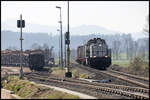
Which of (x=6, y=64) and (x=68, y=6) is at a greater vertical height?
(x=68, y=6)

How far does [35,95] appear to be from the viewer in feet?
72.9

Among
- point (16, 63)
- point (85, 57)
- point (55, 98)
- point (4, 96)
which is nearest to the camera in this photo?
point (55, 98)

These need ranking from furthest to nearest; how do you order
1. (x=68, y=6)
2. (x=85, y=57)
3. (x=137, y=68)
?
(x=85, y=57), (x=137, y=68), (x=68, y=6)

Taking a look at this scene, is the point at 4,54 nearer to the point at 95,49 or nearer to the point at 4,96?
the point at 95,49

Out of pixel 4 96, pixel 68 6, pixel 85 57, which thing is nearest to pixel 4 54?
pixel 85 57

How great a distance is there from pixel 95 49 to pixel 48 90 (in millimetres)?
33320

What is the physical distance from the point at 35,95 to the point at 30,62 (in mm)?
48260

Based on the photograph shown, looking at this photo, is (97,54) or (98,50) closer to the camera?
(97,54)

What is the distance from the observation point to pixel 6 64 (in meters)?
83.8

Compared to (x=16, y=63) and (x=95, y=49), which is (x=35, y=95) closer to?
(x=95, y=49)

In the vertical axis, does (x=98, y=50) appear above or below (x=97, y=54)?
above

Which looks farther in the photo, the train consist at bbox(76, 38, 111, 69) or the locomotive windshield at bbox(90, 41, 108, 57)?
the locomotive windshield at bbox(90, 41, 108, 57)

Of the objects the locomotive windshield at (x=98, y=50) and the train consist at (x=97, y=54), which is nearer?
the train consist at (x=97, y=54)

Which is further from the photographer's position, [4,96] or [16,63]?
[16,63]
